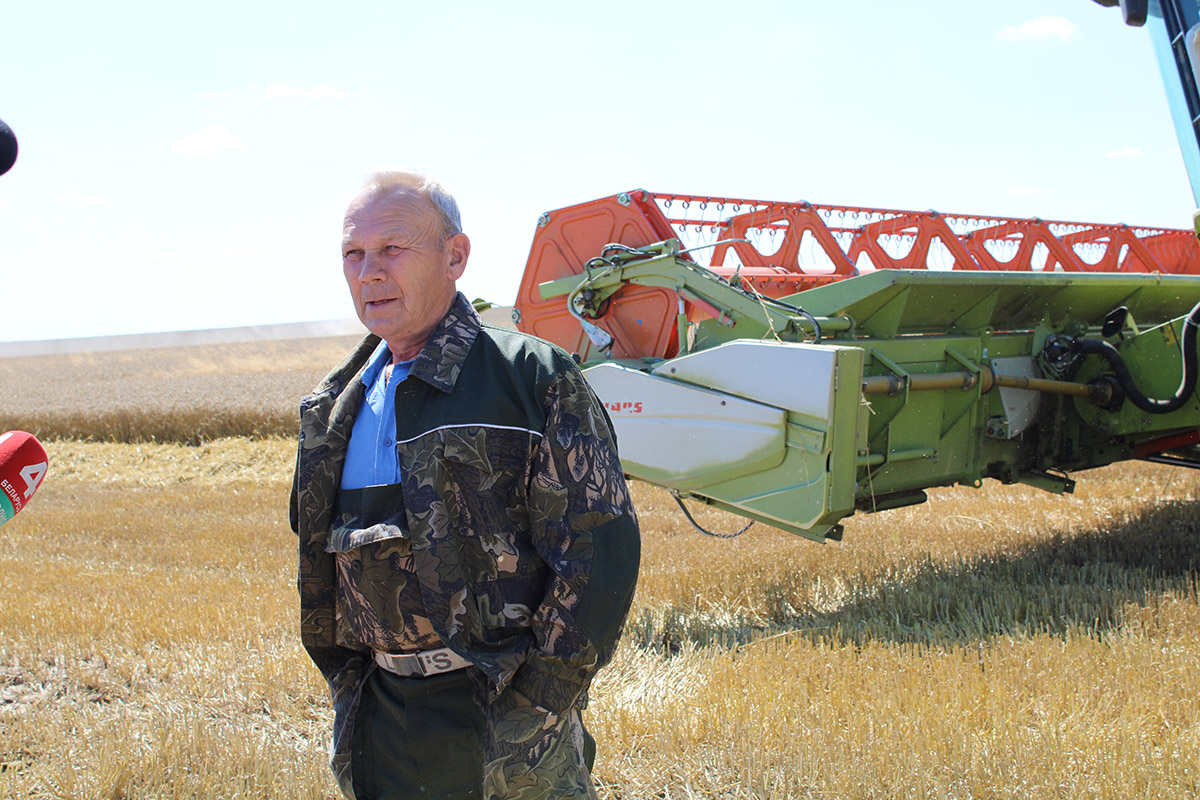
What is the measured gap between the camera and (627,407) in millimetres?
5211

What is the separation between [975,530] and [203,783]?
17.8ft

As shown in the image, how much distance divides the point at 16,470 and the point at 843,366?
10.9ft

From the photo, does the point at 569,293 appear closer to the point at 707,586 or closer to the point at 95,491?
the point at 707,586

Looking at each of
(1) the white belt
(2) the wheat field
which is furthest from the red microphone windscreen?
(2) the wheat field

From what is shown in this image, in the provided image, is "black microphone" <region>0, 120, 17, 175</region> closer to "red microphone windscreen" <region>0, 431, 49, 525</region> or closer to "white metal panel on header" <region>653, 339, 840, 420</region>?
"red microphone windscreen" <region>0, 431, 49, 525</region>

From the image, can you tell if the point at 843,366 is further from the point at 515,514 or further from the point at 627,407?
the point at 515,514

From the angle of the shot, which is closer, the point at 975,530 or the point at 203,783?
the point at 203,783

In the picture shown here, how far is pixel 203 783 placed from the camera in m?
3.07

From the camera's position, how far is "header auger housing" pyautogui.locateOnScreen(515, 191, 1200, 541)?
4.51m

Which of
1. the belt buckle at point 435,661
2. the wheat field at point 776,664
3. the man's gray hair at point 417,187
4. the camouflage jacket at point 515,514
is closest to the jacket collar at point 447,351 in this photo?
the camouflage jacket at point 515,514

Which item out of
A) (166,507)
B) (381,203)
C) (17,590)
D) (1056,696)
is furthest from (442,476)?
(166,507)

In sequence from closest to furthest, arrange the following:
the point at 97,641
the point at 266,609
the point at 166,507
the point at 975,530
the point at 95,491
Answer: the point at 97,641 < the point at 266,609 < the point at 975,530 < the point at 166,507 < the point at 95,491

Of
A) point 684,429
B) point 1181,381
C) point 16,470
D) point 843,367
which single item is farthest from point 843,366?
point 16,470

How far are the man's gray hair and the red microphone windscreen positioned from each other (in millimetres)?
820
